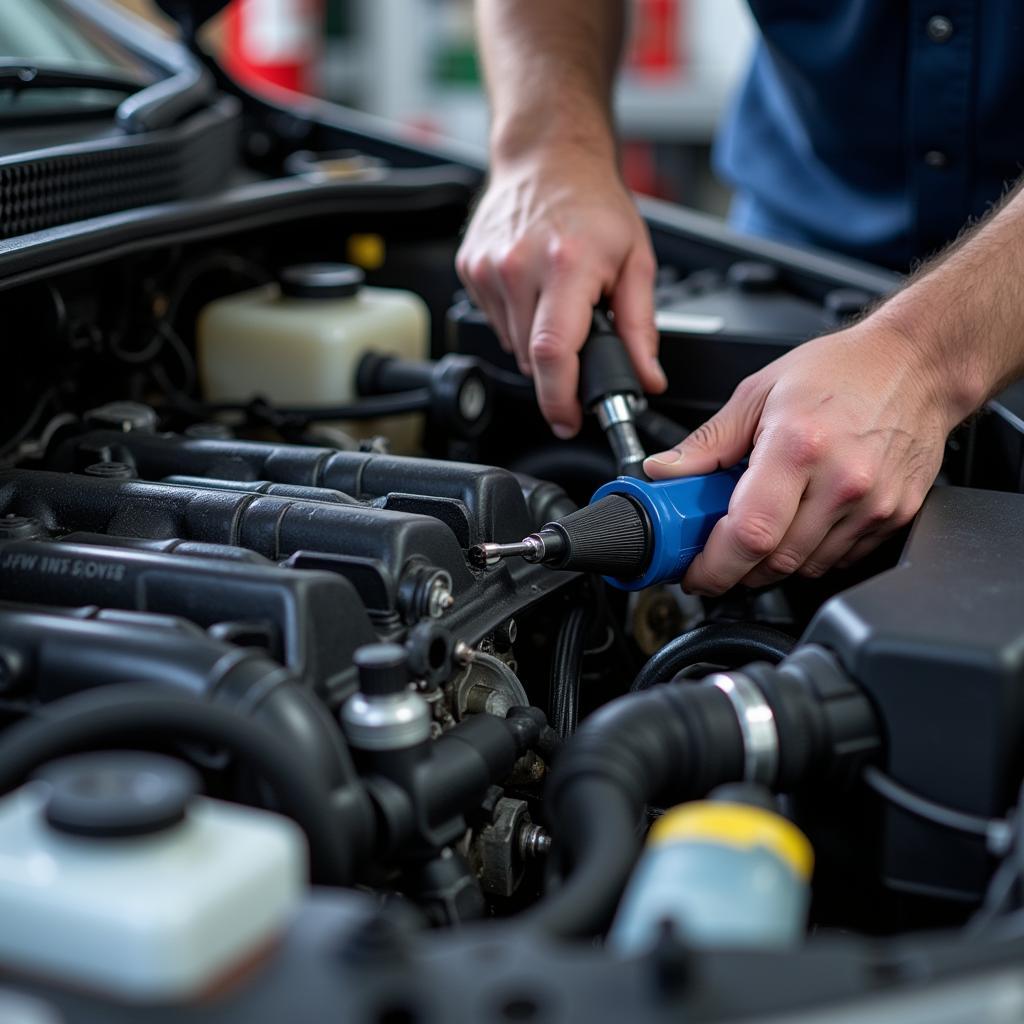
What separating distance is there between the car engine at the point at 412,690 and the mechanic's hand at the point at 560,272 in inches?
1.7

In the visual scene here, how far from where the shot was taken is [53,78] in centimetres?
117

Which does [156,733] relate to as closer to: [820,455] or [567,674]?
[567,674]

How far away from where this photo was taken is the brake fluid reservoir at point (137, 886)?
15.9 inches

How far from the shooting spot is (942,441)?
894 mm

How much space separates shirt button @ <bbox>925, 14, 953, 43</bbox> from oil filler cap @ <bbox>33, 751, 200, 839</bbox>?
119 centimetres

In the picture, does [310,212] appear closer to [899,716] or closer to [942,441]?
[942,441]

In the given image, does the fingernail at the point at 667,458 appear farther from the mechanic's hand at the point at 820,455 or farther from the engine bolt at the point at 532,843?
the engine bolt at the point at 532,843

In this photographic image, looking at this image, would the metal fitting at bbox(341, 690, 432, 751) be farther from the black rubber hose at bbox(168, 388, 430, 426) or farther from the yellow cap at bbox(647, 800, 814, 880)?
the black rubber hose at bbox(168, 388, 430, 426)

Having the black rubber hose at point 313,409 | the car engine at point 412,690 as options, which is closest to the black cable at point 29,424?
the car engine at point 412,690

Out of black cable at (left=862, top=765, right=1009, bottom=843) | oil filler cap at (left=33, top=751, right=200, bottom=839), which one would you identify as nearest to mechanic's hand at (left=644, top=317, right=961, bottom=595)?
black cable at (left=862, top=765, right=1009, bottom=843)

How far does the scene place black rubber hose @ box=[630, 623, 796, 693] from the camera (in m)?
0.79

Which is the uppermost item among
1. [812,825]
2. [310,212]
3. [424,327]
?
[310,212]

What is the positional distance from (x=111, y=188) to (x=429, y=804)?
65 centimetres

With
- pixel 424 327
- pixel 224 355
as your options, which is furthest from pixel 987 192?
pixel 224 355
